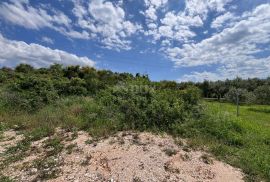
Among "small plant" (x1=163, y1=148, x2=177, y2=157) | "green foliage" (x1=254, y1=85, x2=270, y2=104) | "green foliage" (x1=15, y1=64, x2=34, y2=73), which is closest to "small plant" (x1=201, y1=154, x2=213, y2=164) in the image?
"small plant" (x1=163, y1=148, x2=177, y2=157)

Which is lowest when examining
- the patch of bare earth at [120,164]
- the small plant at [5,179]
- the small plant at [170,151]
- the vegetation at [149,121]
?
the small plant at [5,179]

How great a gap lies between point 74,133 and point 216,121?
4.35 m

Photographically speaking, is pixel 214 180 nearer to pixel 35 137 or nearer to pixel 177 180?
pixel 177 180

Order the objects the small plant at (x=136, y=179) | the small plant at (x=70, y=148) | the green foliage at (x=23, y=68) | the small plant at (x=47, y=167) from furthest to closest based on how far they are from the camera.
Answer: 1. the green foliage at (x=23, y=68)
2. the small plant at (x=70, y=148)
3. the small plant at (x=47, y=167)
4. the small plant at (x=136, y=179)

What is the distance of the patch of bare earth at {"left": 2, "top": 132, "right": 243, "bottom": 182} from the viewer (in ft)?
14.7

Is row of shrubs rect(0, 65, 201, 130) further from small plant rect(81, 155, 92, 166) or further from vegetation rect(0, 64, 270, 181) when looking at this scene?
small plant rect(81, 155, 92, 166)

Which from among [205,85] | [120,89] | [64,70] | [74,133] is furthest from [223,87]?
[74,133]

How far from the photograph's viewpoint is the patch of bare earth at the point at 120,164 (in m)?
4.48

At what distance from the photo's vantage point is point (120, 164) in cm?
486

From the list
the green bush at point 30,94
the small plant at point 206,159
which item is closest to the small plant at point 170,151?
the small plant at point 206,159

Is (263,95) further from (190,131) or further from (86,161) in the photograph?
(86,161)

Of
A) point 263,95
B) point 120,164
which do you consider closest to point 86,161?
point 120,164

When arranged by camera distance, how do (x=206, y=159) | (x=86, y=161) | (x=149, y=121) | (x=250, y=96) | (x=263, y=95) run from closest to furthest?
1. (x=86, y=161)
2. (x=206, y=159)
3. (x=149, y=121)
4. (x=250, y=96)
5. (x=263, y=95)

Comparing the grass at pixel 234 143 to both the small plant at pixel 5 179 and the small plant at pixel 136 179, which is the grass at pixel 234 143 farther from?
the small plant at pixel 5 179
